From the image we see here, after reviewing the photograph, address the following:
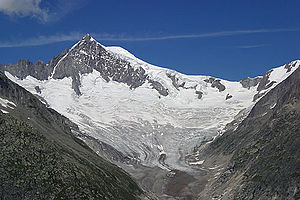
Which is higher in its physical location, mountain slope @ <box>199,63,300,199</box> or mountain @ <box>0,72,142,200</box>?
mountain slope @ <box>199,63,300,199</box>

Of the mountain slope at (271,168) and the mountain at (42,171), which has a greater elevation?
the mountain slope at (271,168)

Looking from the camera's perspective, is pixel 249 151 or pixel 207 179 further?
pixel 207 179

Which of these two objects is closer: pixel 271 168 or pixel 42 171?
pixel 42 171

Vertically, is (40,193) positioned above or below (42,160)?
below

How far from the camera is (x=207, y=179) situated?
17988cm

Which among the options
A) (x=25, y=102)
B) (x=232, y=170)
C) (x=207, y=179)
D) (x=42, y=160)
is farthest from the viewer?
(x=207, y=179)

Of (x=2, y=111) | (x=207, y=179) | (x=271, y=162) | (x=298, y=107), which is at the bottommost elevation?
(x=2, y=111)

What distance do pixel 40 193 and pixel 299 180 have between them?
2522 inches

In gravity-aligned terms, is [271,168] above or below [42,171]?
above

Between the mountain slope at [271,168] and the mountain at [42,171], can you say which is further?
the mountain slope at [271,168]

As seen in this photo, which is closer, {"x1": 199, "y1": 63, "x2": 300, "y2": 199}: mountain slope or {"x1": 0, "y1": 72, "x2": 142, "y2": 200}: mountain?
{"x1": 0, "y1": 72, "x2": 142, "y2": 200}: mountain

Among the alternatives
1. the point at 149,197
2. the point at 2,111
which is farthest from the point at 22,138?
the point at 149,197

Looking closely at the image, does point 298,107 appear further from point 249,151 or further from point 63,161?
point 63,161

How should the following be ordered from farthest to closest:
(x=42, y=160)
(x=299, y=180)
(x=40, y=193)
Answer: (x=299, y=180) → (x=42, y=160) → (x=40, y=193)
